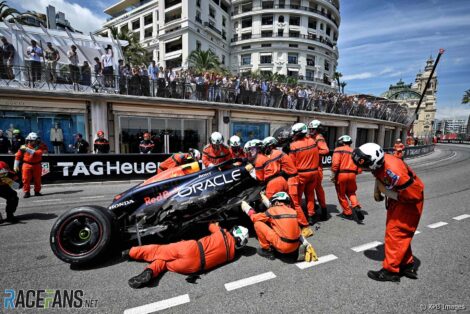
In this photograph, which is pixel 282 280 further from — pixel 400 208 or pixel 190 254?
pixel 400 208

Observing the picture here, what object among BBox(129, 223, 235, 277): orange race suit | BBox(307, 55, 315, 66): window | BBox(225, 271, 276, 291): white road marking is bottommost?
BBox(225, 271, 276, 291): white road marking

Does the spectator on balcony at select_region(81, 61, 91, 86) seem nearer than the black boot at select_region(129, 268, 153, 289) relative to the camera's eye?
No

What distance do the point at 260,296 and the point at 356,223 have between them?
9.59 feet

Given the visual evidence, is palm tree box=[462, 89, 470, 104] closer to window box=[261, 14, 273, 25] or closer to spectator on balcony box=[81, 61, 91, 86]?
window box=[261, 14, 273, 25]

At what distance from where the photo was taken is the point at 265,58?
47719 mm

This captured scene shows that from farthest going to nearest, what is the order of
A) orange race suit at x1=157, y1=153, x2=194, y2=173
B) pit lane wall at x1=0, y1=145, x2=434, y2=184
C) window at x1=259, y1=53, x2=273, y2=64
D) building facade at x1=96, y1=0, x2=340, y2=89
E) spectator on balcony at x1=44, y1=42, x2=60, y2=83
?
window at x1=259, y1=53, x2=273, y2=64, building facade at x1=96, y1=0, x2=340, y2=89, spectator on balcony at x1=44, y1=42, x2=60, y2=83, pit lane wall at x1=0, y1=145, x2=434, y2=184, orange race suit at x1=157, y1=153, x2=194, y2=173

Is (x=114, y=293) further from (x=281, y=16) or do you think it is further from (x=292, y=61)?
(x=281, y=16)

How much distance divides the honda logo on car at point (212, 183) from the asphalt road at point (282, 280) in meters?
1.03

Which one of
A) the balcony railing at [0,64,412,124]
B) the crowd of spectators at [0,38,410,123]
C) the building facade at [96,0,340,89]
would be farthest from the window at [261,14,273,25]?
the crowd of spectators at [0,38,410,123]

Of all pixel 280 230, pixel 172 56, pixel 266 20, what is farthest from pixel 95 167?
pixel 266 20

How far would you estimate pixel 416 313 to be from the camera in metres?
2.18

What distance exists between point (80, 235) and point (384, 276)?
3.63m

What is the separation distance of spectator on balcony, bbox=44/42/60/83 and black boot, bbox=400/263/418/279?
44.4 feet

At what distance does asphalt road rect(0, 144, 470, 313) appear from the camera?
228 cm
